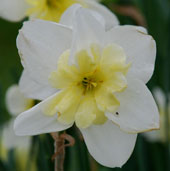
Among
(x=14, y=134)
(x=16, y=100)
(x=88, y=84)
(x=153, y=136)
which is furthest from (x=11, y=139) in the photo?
(x=88, y=84)

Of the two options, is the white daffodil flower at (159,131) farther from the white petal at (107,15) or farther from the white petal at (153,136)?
the white petal at (107,15)

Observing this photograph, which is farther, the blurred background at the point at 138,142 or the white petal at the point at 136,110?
the blurred background at the point at 138,142

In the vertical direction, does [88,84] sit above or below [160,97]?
above

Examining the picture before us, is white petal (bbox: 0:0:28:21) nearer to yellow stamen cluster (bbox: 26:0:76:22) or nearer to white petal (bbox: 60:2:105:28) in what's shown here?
yellow stamen cluster (bbox: 26:0:76:22)

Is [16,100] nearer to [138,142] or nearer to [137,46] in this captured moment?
[138,142]

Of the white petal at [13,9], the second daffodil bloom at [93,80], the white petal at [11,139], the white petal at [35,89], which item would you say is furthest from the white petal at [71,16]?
the white petal at [11,139]

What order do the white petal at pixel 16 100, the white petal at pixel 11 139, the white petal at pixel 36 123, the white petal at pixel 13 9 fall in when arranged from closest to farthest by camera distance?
the white petal at pixel 36 123 → the white petal at pixel 13 9 → the white petal at pixel 16 100 → the white petal at pixel 11 139
